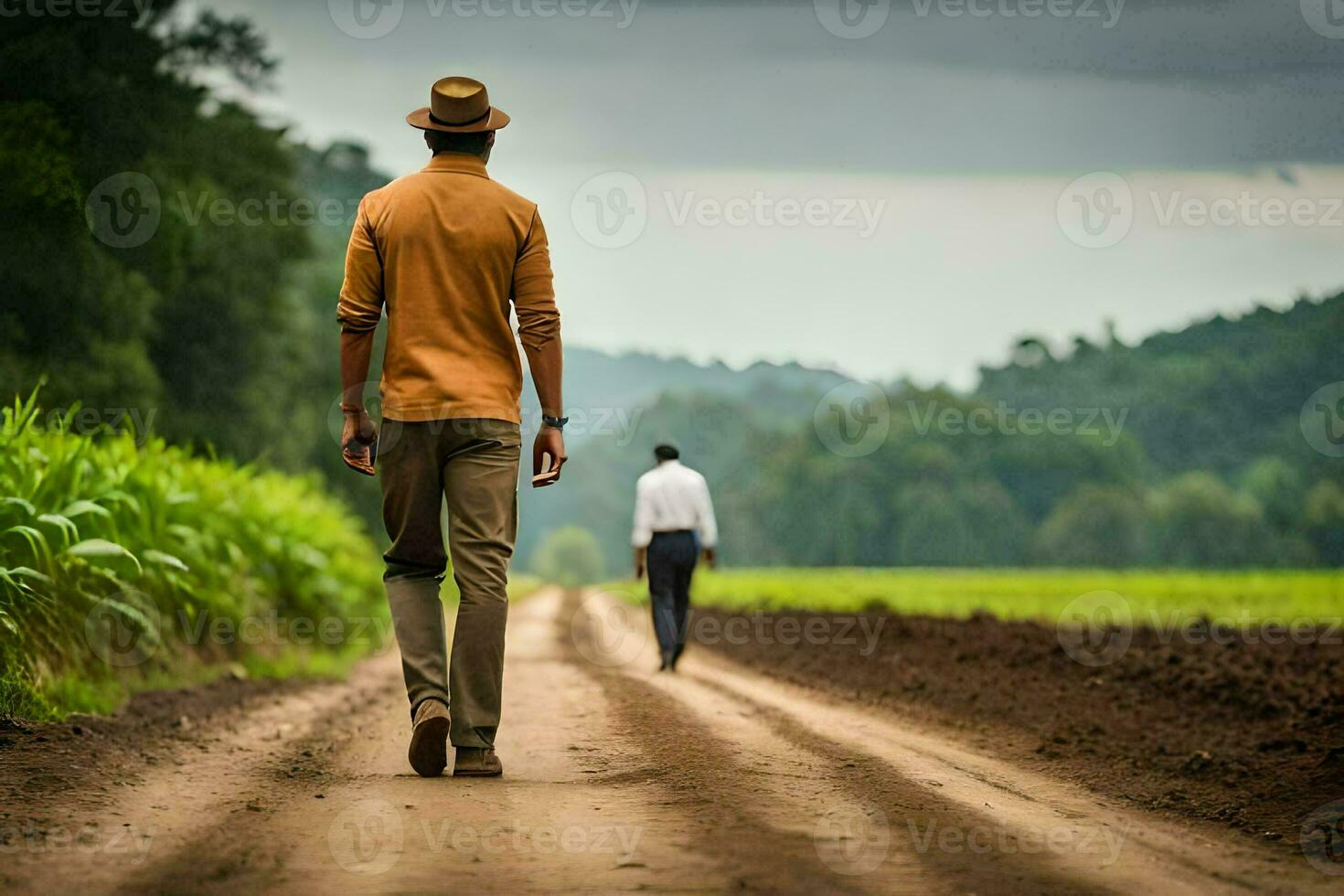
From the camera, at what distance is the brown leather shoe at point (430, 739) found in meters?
5.34

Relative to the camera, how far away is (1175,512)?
8306cm

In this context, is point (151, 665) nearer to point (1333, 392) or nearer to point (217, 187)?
point (217, 187)

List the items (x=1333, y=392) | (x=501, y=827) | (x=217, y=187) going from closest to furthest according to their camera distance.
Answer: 1. (x=501, y=827)
2. (x=217, y=187)
3. (x=1333, y=392)

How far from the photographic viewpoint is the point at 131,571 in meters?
8.66

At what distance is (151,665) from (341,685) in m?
2.07

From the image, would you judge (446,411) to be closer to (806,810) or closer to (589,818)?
(589,818)

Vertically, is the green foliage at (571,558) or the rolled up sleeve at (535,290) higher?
the rolled up sleeve at (535,290)

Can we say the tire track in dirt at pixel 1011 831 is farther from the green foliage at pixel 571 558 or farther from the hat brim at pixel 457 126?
the green foliage at pixel 571 558

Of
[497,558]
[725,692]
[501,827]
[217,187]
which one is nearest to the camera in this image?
[501,827]

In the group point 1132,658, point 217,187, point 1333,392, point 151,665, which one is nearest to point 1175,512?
point 1333,392

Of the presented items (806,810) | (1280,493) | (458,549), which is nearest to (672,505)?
(458,549)

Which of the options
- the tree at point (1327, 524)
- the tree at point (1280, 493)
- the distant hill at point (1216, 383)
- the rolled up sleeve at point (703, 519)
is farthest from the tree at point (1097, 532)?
the rolled up sleeve at point (703, 519)

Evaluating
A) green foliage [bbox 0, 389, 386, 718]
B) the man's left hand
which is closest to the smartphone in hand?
the man's left hand

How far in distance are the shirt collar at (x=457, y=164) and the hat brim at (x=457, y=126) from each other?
0.10 metres
